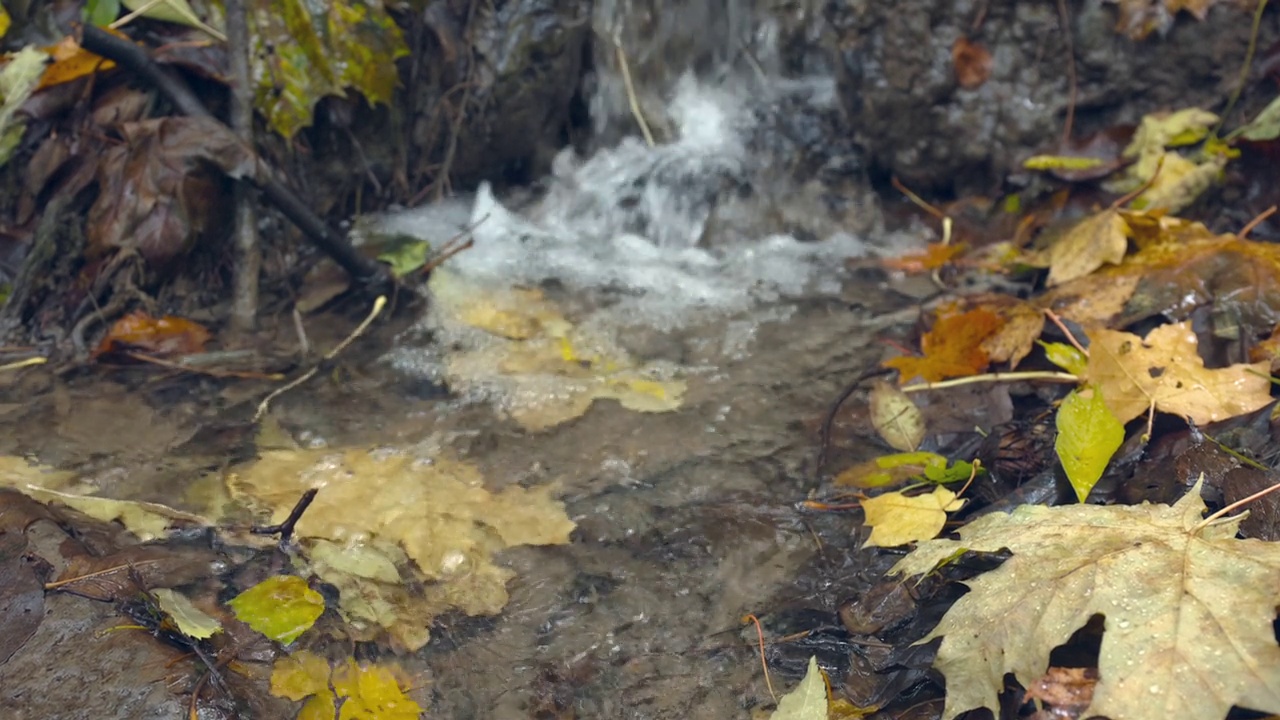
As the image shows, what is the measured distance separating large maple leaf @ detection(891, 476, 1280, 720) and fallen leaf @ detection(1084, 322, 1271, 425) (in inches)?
18.9

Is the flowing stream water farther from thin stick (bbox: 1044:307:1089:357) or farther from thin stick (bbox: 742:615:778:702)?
thin stick (bbox: 1044:307:1089:357)

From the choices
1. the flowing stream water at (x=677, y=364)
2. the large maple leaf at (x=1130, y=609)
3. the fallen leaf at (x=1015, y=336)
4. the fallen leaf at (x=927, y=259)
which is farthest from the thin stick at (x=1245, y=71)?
the large maple leaf at (x=1130, y=609)

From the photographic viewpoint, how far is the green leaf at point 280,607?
1.52 metres

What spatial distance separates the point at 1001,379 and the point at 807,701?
1.03 meters

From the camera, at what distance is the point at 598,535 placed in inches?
72.4

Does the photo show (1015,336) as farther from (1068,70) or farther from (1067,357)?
(1068,70)

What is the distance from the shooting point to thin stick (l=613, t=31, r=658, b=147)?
3.82m

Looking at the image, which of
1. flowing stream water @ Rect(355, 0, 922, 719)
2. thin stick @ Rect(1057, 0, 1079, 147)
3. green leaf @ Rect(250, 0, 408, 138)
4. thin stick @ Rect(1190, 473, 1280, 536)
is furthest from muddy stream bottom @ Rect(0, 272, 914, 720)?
thin stick @ Rect(1057, 0, 1079, 147)

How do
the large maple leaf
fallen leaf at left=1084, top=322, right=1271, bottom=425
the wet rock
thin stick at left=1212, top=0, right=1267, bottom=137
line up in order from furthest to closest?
the wet rock
thin stick at left=1212, top=0, right=1267, bottom=137
fallen leaf at left=1084, top=322, right=1271, bottom=425
the large maple leaf

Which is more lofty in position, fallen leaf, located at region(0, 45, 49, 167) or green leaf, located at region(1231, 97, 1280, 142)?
fallen leaf, located at region(0, 45, 49, 167)

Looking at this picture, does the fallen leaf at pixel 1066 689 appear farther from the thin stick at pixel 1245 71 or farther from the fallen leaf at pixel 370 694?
the thin stick at pixel 1245 71

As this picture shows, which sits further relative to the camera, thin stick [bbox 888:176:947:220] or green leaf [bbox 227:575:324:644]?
thin stick [bbox 888:176:947:220]

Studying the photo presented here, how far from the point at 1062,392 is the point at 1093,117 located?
5.34 feet

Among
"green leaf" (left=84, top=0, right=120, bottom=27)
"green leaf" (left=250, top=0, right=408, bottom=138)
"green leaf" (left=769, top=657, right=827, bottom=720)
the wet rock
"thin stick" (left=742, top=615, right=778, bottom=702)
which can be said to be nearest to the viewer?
"green leaf" (left=769, top=657, right=827, bottom=720)
